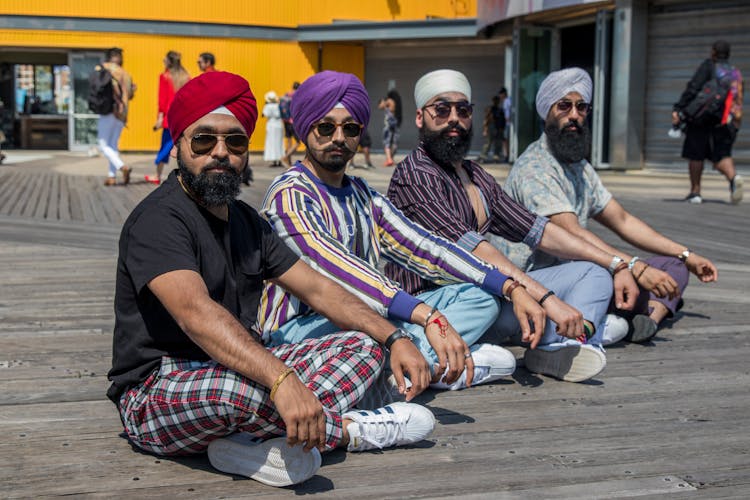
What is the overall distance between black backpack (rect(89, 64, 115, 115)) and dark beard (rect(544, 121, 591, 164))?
1017 centimetres

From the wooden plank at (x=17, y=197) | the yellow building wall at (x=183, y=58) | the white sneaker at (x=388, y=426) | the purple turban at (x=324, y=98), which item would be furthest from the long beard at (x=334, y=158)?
the yellow building wall at (x=183, y=58)

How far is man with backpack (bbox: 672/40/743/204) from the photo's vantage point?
486 inches

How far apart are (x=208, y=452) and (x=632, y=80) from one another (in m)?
17.3

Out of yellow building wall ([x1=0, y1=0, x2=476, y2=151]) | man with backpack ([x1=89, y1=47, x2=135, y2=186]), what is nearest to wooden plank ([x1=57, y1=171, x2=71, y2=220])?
man with backpack ([x1=89, y1=47, x2=135, y2=186])

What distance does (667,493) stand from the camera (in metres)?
2.99

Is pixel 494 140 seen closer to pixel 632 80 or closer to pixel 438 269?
pixel 632 80

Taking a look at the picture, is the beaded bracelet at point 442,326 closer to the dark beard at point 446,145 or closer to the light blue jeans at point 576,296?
the light blue jeans at point 576,296

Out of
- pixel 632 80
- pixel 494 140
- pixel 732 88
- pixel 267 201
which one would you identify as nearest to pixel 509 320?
pixel 267 201

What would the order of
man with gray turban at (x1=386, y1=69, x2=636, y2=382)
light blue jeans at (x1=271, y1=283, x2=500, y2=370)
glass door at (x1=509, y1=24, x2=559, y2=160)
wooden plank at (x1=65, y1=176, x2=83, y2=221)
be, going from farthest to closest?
1. glass door at (x1=509, y1=24, x2=559, y2=160)
2. wooden plank at (x1=65, y1=176, x2=83, y2=221)
3. man with gray turban at (x1=386, y1=69, x2=636, y2=382)
4. light blue jeans at (x1=271, y1=283, x2=500, y2=370)

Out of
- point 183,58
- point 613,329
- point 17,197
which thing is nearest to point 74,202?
point 17,197

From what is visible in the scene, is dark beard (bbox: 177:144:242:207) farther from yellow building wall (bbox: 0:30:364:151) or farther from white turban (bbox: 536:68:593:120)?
yellow building wall (bbox: 0:30:364:151)

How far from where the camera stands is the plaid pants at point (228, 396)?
287 centimetres

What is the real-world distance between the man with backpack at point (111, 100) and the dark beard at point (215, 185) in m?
11.6

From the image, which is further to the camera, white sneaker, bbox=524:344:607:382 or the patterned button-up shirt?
the patterned button-up shirt
